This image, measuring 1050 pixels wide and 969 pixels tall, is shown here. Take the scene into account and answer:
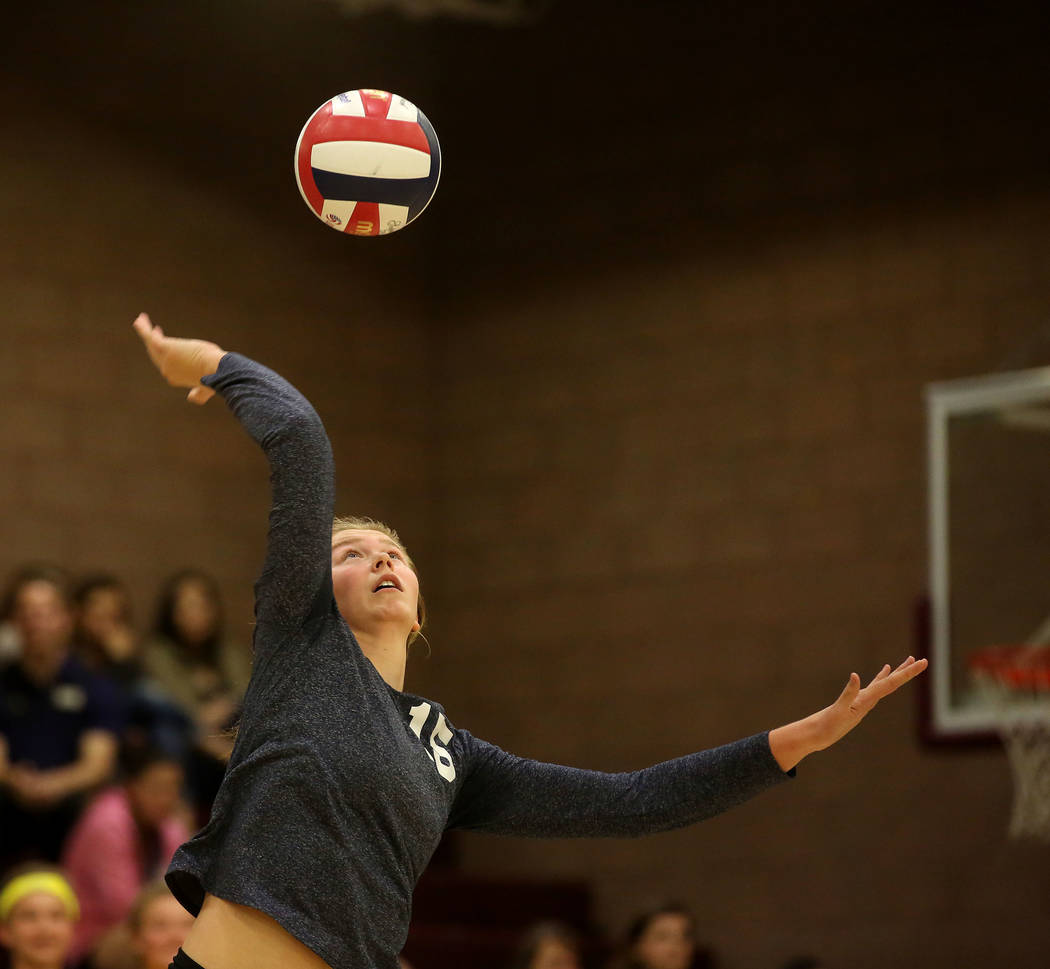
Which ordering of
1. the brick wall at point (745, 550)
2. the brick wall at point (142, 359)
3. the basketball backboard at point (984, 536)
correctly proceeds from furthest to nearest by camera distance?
1. the brick wall at point (142, 359)
2. the brick wall at point (745, 550)
3. the basketball backboard at point (984, 536)

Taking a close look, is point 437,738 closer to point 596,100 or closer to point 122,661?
point 122,661

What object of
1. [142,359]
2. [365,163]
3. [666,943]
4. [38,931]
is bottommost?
[666,943]

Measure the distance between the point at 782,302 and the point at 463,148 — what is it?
245 centimetres

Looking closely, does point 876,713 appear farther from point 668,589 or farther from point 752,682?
point 668,589

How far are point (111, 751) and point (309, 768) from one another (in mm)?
4848

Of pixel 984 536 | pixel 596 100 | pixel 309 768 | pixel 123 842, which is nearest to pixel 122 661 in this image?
pixel 123 842

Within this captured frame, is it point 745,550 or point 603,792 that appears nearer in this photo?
point 603,792

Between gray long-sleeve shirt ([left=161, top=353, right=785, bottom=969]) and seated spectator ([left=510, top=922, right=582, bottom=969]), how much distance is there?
397cm

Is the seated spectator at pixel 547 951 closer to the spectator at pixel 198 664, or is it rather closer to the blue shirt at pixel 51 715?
the spectator at pixel 198 664

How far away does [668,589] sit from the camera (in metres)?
9.76

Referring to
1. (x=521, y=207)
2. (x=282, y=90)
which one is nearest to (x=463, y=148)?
(x=521, y=207)

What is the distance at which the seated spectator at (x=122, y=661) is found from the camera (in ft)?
25.0

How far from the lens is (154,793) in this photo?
22.8 ft

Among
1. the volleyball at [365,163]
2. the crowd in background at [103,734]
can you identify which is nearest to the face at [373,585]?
the volleyball at [365,163]
